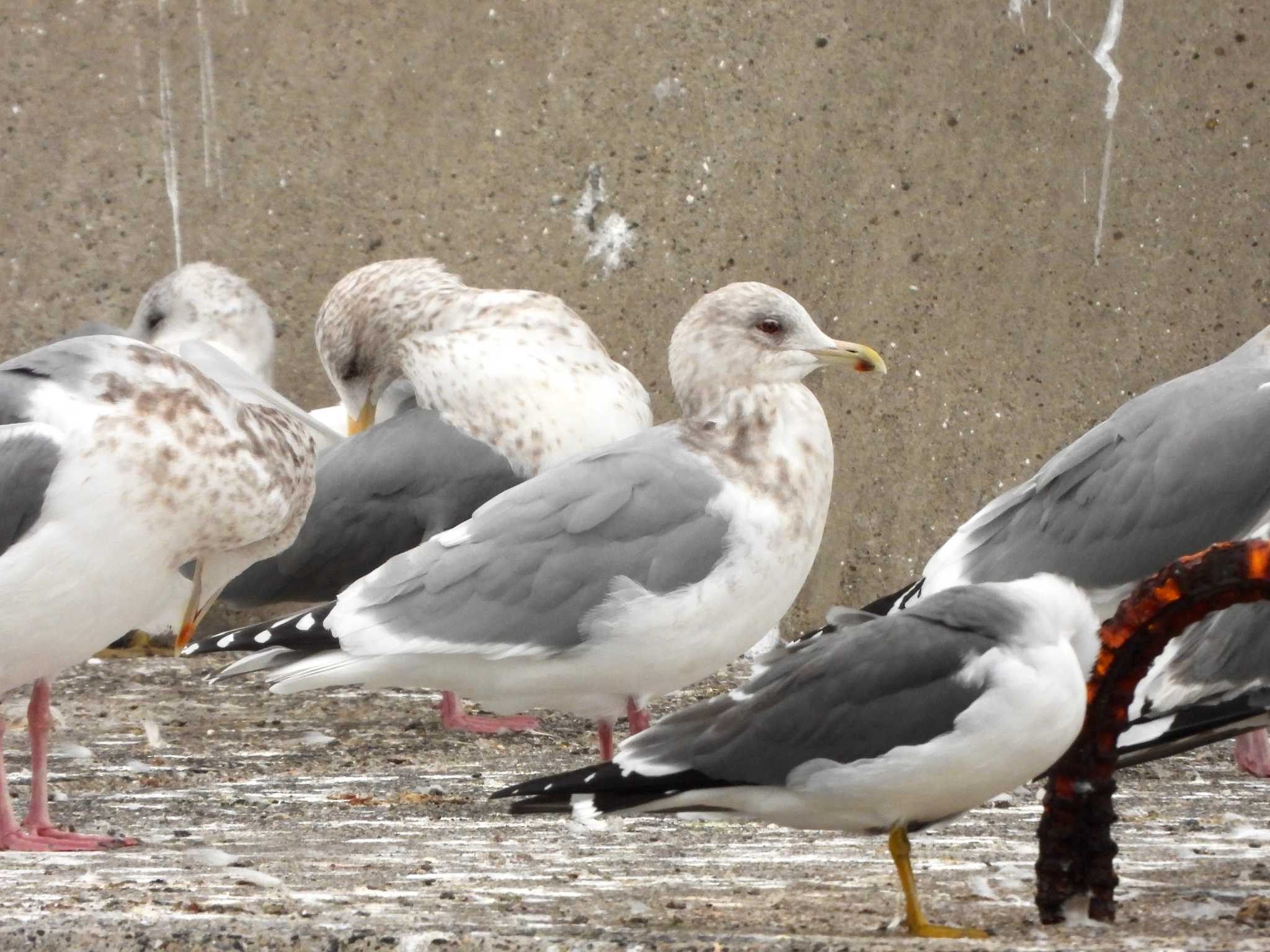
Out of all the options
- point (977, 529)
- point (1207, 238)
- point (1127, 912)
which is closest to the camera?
point (1127, 912)

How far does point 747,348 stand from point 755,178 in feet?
7.53

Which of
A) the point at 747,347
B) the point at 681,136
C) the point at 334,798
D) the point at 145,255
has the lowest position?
the point at 334,798

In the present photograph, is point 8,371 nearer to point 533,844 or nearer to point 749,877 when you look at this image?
point 533,844

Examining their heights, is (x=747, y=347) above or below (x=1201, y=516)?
above

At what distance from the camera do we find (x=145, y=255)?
5688 millimetres

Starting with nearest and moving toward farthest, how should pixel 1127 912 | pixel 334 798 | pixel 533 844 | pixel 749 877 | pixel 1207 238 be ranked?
pixel 1127 912, pixel 749 877, pixel 533 844, pixel 334 798, pixel 1207 238

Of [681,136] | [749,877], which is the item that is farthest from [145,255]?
[749,877]

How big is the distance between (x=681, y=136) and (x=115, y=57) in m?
1.79

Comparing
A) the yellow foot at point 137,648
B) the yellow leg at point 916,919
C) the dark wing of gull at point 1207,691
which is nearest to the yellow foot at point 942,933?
the yellow leg at point 916,919

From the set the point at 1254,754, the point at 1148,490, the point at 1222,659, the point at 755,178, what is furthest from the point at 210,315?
the point at 1222,659

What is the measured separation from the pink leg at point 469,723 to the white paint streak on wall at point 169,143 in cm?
219

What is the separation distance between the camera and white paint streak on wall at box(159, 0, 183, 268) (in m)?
5.67

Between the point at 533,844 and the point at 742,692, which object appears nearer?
the point at 742,692

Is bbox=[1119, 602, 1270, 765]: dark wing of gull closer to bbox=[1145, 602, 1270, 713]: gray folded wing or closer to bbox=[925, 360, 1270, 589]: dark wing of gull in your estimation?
bbox=[1145, 602, 1270, 713]: gray folded wing
